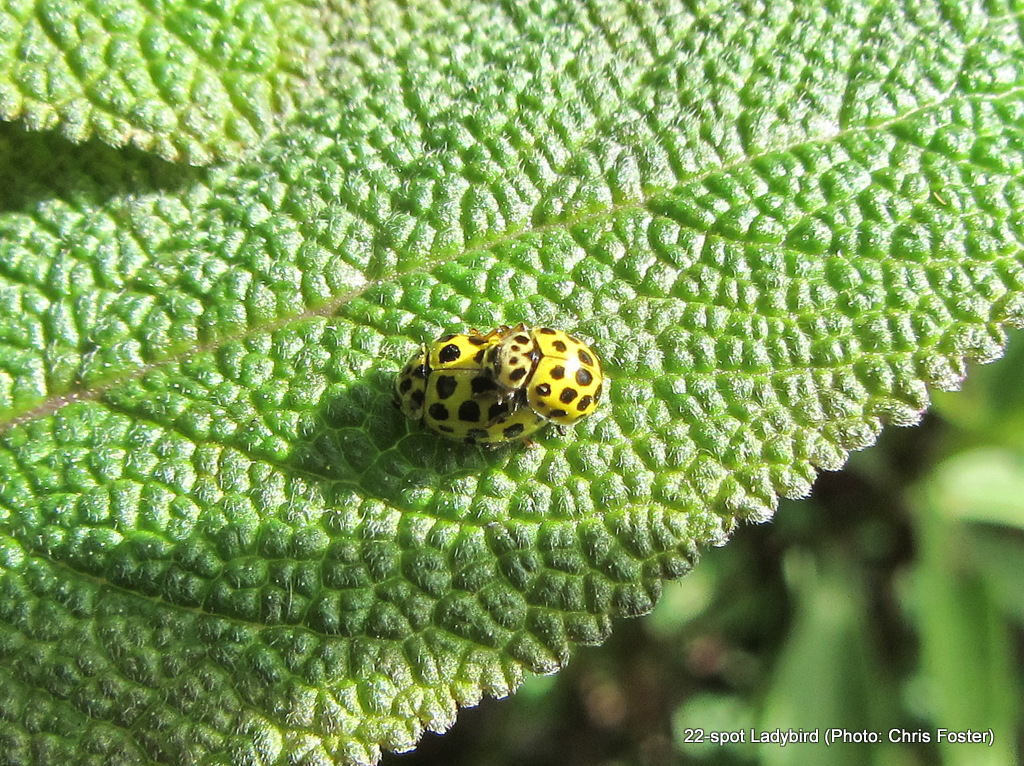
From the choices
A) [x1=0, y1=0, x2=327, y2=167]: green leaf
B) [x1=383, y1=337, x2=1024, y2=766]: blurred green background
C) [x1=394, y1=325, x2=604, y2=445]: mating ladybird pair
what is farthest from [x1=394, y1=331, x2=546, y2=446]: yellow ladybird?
[x1=383, y1=337, x2=1024, y2=766]: blurred green background

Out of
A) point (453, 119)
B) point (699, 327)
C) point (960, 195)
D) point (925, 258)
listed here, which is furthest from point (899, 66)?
point (453, 119)

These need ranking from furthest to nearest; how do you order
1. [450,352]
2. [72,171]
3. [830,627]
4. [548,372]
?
[830,627]
[72,171]
[450,352]
[548,372]

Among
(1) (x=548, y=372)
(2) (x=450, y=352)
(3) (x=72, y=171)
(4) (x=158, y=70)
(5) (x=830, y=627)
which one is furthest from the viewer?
(5) (x=830, y=627)

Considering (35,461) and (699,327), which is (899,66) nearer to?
(699,327)

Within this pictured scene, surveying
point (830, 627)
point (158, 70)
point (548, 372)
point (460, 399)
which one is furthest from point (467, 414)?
point (830, 627)

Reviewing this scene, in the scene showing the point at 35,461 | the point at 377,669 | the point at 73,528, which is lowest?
the point at 377,669

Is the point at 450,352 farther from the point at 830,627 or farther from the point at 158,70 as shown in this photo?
the point at 830,627

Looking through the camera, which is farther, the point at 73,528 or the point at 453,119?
the point at 453,119
